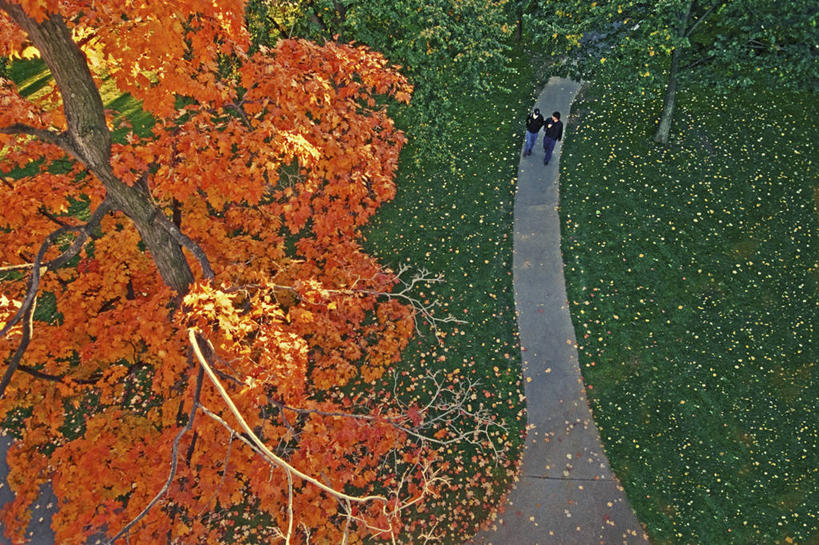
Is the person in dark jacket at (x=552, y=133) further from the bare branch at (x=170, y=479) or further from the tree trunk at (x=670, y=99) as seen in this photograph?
the bare branch at (x=170, y=479)

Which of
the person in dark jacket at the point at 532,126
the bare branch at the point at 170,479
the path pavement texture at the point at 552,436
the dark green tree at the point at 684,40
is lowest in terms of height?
the path pavement texture at the point at 552,436

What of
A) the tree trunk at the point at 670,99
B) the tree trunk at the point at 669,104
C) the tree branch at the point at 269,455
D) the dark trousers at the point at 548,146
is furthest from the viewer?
the dark trousers at the point at 548,146

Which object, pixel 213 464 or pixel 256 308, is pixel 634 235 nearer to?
pixel 256 308

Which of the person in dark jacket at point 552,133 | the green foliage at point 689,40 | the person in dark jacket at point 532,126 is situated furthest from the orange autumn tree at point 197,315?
the green foliage at point 689,40

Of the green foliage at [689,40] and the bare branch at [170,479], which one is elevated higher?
the green foliage at [689,40]

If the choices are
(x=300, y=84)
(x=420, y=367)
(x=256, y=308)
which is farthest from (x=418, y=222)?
(x=256, y=308)

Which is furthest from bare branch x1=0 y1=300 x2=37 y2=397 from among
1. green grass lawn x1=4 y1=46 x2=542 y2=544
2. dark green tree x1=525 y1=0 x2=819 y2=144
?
dark green tree x1=525 y1=0 x2=819 y2=144

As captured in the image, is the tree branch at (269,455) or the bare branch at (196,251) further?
the bare branch at (196,251)

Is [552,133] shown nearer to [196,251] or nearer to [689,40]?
[689,40]
